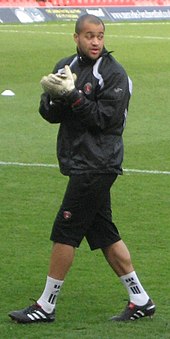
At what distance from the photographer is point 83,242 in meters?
10.0

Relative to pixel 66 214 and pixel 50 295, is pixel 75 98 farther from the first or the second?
pixel 50 295

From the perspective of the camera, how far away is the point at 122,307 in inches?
311

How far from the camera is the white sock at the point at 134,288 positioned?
24.8ft

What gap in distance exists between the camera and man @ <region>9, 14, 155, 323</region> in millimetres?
7164

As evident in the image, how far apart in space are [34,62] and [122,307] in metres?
18.4

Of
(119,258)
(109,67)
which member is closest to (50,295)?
(119,258)

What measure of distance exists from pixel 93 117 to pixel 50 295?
4.02 feet

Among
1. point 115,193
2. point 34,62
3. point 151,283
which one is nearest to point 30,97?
point 34,62

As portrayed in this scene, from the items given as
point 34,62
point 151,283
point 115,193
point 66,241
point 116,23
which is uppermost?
point 66,241

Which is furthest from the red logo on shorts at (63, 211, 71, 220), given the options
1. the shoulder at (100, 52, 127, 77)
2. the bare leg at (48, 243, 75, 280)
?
the shoulder at (100, 52, 127, 77)

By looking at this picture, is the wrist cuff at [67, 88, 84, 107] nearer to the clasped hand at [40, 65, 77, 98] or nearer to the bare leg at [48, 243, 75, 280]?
the clasped hand at [40, 65, 77, 98]

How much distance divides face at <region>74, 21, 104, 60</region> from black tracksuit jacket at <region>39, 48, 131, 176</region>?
0.06m

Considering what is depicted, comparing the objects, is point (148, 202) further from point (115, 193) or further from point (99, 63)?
point (99, 63)

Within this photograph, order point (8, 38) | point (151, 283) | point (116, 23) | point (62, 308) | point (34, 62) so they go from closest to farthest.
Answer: point (62, 308) → point (151, 283) → point (34, 62) → point (8, 38) → point (116, 23)
